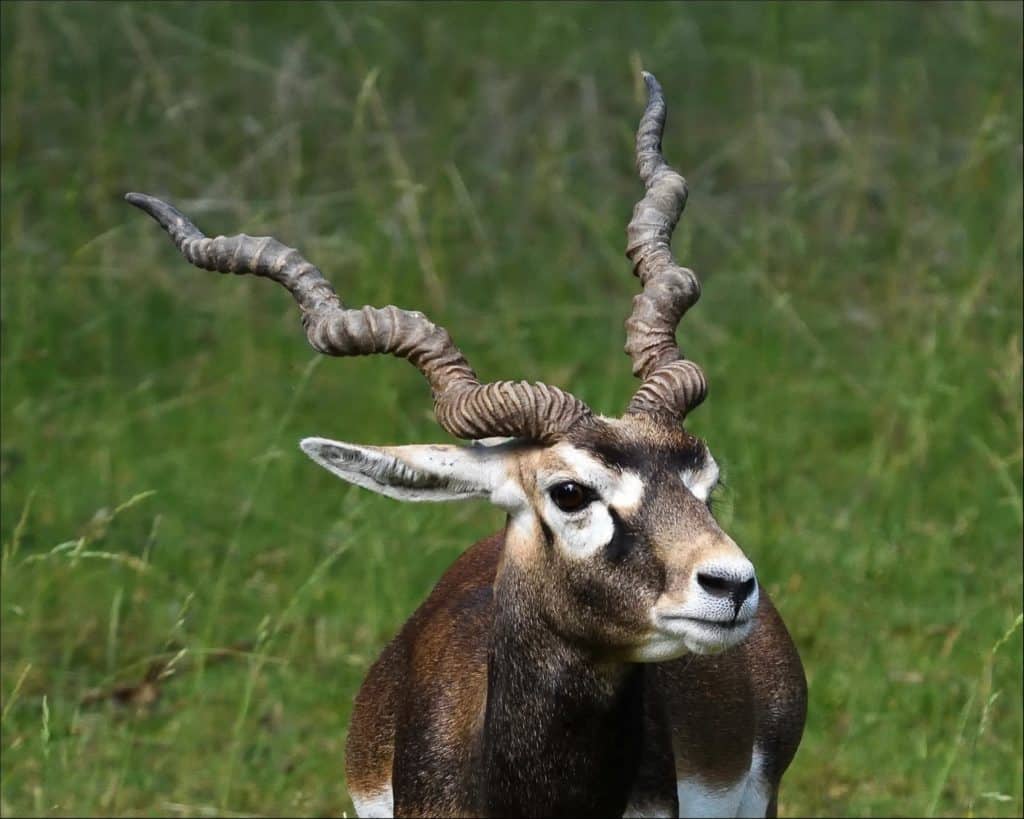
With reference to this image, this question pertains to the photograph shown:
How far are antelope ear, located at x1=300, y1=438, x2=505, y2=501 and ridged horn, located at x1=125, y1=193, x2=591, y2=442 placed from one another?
69 millimetres

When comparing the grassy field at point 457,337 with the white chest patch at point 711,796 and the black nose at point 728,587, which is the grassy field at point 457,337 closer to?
the white chest patch at point 711,796

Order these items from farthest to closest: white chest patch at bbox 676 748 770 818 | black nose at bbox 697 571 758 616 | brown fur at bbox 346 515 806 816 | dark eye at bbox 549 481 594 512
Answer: white chest patch at bbox 676 748 770 818
brown fur at bbox 346 515 806 816
dark eye at bbox 549 481 594 512
black nose at bbox 697 571 758 616

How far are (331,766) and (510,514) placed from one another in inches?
83.5

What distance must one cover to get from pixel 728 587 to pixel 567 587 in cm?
43

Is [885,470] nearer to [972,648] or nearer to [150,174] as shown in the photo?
[972,648]

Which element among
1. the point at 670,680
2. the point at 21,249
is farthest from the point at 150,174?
the point at 670,680

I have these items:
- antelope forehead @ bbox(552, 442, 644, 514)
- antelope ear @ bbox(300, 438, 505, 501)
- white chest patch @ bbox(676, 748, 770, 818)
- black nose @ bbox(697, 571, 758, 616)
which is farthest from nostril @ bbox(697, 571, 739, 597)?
white chest patch @ bbox(676, 748, 770, 818)

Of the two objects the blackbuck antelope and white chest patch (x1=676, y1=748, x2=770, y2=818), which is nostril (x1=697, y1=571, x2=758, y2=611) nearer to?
the blackbuck antelope

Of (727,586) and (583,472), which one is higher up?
(583,472)

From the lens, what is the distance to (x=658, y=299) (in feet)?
15.1

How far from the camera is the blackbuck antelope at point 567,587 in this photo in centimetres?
415

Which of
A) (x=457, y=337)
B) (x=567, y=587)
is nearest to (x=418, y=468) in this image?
(x=567, y=587)

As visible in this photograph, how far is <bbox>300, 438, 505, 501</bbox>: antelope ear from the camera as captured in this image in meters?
4.33

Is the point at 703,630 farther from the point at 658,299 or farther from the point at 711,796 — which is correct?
the point at 711,796
